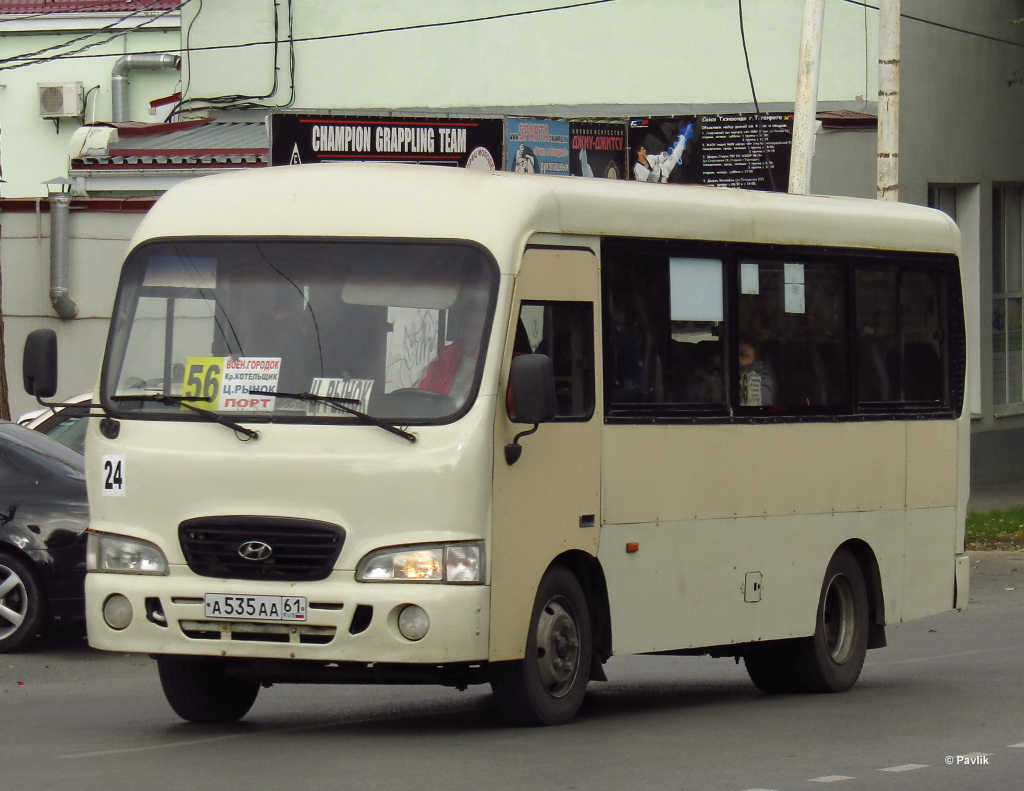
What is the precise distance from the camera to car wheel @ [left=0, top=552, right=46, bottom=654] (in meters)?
13.0

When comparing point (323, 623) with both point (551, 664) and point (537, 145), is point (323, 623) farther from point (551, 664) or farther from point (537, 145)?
point (537, 145)

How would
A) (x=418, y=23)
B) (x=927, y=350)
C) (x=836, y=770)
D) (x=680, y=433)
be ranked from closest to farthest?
(x=836, y=770), (x=680, y=433), (x=927, y=350), (x=418, y=23)

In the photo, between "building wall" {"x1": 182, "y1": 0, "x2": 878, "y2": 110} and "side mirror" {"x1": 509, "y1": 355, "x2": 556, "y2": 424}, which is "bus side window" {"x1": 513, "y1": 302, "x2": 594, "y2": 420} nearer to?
"side mirror" {"x1": 509, "y1": 355, "x2": 556, "y2": 424}

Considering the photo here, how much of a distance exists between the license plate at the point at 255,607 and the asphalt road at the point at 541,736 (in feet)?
1.88

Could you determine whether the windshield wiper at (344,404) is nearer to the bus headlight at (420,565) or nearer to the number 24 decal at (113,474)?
the bus headlight at (420,565)

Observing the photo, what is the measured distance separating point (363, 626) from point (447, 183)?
6.74ft

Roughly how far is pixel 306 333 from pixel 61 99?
35.7 metres

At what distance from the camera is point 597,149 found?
2578 centimetres

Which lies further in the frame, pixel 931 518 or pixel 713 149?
pixel 713 149

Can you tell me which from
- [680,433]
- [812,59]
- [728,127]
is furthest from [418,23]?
[680,433]

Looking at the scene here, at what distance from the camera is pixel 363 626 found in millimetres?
8516

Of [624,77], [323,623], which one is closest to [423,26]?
[624,77]

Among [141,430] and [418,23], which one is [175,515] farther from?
[418,23]

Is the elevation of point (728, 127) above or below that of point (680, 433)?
above
